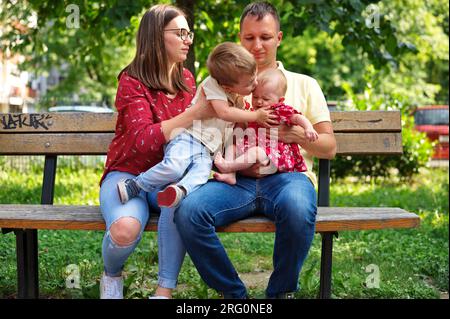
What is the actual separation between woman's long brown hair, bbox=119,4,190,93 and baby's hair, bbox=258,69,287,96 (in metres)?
0.48

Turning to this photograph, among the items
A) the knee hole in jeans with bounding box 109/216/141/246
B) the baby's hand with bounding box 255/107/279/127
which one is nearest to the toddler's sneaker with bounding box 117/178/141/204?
the knee hole in jeans with bounding box 109/216/141/246

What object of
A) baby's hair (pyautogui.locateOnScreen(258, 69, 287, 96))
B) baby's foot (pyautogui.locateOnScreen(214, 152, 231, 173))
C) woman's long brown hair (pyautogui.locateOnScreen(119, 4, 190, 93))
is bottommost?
baby's foot (pyautogui.locateOnScreen(214, 152, 231, 173))

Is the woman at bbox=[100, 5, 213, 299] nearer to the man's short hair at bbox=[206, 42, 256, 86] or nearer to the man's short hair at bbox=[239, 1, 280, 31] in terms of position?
the man's short hair at bbox=[206, 42, 256, 86]

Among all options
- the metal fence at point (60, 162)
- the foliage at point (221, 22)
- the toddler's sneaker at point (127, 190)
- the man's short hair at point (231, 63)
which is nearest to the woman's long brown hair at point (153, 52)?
the man's short hair at point (231, 63)

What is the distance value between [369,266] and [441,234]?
1703mm

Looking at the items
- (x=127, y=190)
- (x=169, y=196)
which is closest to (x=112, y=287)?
(x=127, y=190)

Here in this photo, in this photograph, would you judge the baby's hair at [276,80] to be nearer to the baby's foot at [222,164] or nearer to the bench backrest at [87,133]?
the baby's foot at [222,164]

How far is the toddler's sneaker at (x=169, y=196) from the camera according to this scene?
305 cm

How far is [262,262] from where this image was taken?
207 inches

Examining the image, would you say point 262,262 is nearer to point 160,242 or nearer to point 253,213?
point 253,213

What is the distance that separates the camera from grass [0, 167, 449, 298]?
4.31m

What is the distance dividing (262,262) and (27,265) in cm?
195

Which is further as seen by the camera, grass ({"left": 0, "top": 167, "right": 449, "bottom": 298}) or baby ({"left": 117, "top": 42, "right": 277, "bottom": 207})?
grass ({"left": 0, "top": 167, "right": 449, "bottom": 298})
